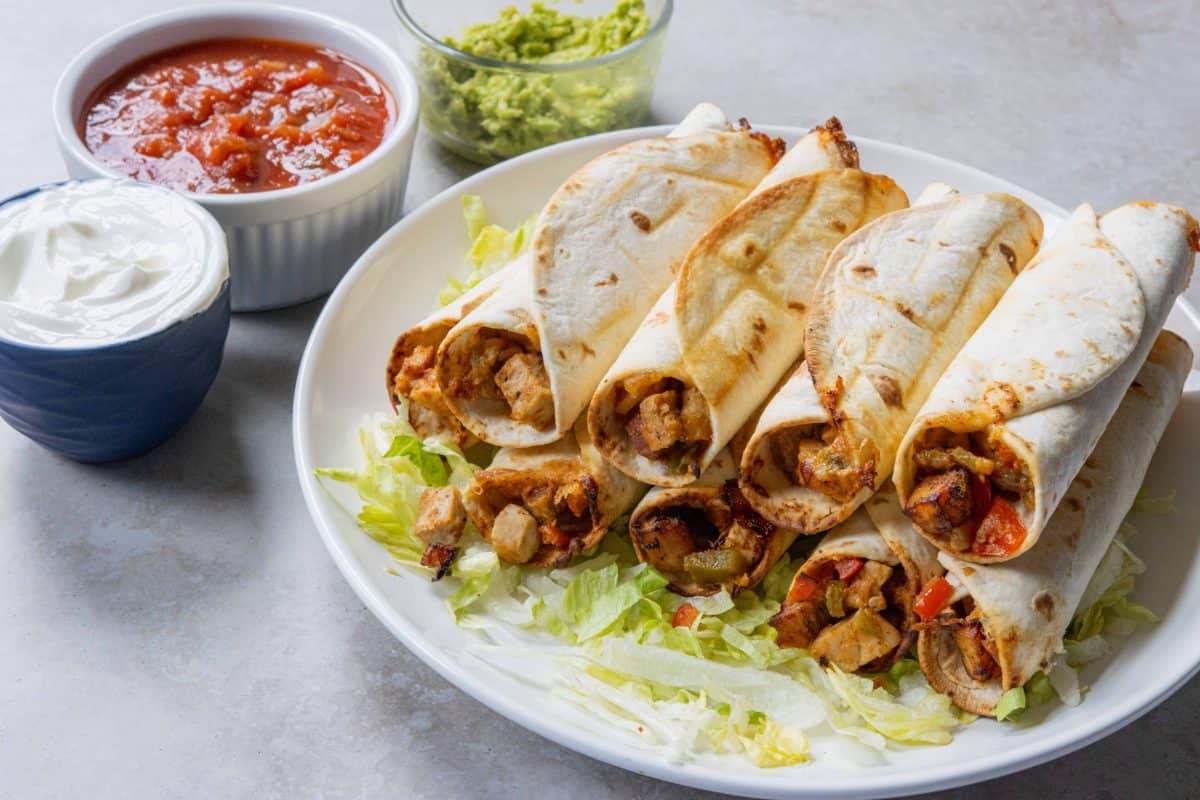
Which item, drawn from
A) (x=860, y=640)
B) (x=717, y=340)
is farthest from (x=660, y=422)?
(x=860, y=640)

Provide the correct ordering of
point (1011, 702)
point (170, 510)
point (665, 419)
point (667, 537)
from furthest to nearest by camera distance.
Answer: point (170, 510) → point (667, 537) → point (665, 419) → point (1011, 702)

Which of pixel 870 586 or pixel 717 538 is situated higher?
pixel 870 586

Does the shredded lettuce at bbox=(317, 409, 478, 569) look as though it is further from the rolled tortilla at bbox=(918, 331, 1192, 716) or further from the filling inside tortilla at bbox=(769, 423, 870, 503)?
the rolled tortilla at bbox=(918, 331, 1192, 716)

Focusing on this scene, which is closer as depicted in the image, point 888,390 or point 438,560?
point 888,390

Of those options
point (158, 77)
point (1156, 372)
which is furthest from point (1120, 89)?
point (158, 77)

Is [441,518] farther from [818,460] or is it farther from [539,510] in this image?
[818,460]

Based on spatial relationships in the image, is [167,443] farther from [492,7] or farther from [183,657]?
[492,7]
